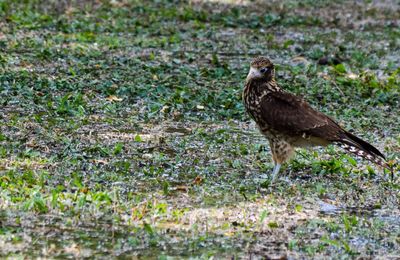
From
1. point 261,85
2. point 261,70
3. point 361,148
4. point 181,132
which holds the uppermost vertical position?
point 261,70

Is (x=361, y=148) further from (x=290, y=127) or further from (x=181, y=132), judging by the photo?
(x=181, y=132)

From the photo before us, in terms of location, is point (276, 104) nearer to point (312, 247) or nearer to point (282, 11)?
point (312, 247)

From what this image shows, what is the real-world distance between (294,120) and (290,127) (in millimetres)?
68

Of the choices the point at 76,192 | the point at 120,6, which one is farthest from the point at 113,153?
the point at 120,6

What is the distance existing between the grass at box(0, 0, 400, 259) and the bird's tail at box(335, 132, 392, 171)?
27 cm

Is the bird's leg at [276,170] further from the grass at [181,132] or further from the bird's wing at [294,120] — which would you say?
the bird's wing at [294,120]

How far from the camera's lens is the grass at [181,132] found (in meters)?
6.51

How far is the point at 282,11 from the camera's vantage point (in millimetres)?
15992

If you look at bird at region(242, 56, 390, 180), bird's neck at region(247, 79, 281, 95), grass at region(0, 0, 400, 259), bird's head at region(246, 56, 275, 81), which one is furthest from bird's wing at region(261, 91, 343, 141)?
grass at region(0, 0, 400, 259)

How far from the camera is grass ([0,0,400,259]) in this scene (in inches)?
256

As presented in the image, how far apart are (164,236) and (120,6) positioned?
953 centimetres

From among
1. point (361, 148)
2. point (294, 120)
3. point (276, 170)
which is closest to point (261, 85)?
point (294, 120)

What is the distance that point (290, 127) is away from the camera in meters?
8.01

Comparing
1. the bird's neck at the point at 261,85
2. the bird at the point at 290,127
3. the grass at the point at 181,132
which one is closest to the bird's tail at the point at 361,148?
the bird at the point at 290,127
